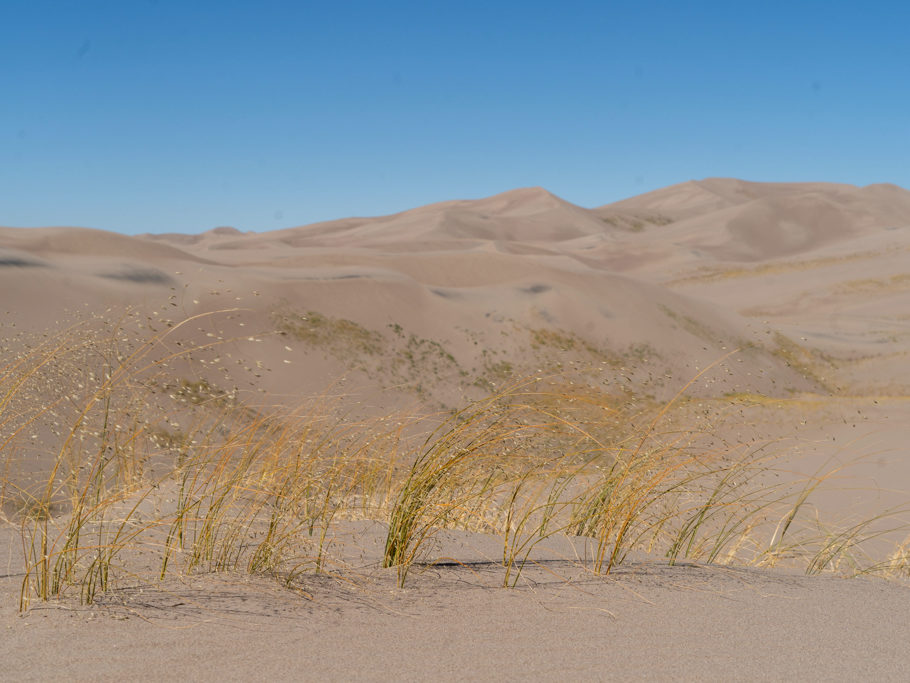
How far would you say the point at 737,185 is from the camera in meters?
117

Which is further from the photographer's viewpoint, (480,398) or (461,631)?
(480,398)

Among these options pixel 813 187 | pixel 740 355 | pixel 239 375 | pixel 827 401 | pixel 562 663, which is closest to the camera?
pixel 562 663

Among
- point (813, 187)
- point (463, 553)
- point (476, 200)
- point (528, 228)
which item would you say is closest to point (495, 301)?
point (463, 553)

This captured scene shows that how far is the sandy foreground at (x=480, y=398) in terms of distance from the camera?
2.26 meters

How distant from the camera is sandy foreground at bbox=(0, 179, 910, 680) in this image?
226 cm

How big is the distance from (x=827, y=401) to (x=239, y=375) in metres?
9.96

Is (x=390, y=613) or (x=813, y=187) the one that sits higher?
(x=813, y=187)

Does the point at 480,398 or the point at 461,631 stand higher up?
the point at 461,631

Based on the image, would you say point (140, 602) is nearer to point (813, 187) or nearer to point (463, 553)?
point (463, 553)

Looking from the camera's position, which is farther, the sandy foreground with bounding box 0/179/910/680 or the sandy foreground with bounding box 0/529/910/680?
the sandy foreground with bounding box 0/179/910/680

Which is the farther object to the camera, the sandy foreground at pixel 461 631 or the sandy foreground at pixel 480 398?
the sandy foreground at pixel 480 398

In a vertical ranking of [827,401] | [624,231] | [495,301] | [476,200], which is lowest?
[827,401]

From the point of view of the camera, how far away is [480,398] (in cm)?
1092

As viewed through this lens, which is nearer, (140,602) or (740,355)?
(140,602)
